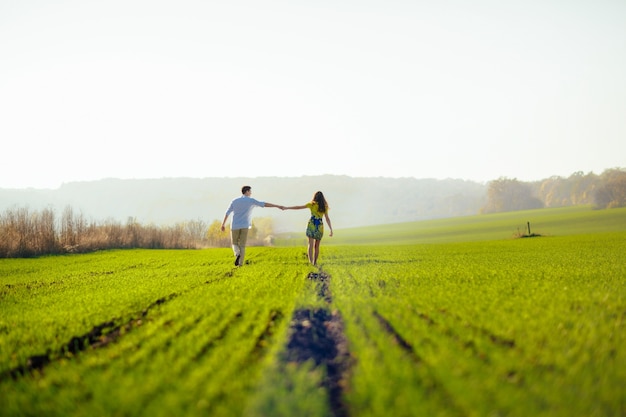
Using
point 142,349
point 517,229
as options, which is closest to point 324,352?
point 142,349

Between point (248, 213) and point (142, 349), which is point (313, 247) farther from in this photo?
point (142, 349)

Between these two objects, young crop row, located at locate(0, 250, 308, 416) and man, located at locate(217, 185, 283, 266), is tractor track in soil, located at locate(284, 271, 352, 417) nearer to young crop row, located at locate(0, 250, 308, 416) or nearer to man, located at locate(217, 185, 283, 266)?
young crop row, located at locate(0, 250, 308, 416)

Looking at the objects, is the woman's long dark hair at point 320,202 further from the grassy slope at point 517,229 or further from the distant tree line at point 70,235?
the grassy slope at point 517,229

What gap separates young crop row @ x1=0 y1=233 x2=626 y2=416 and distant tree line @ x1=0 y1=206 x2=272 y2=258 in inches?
782

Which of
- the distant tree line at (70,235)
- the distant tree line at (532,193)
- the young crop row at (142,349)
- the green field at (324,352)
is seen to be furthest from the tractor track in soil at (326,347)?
the distant tree line at (532,193)

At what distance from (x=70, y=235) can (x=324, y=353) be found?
97.1 ft

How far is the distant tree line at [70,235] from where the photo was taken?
25847mm

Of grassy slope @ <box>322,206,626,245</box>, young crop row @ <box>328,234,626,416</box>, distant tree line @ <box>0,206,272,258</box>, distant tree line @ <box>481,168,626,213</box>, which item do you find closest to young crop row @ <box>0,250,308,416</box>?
young crop row @ <box>328,234,626,416</box>

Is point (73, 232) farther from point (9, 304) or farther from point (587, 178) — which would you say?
point (587, 178)

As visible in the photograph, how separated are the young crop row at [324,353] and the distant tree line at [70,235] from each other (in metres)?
19.9

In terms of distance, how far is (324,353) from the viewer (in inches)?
192

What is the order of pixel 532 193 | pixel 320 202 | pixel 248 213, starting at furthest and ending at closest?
pixel 532 193 → pixel 248 213 → pixel 320 202

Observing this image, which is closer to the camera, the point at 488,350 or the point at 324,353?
the point at 488,350

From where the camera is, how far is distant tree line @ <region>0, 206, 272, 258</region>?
25.8 meters
